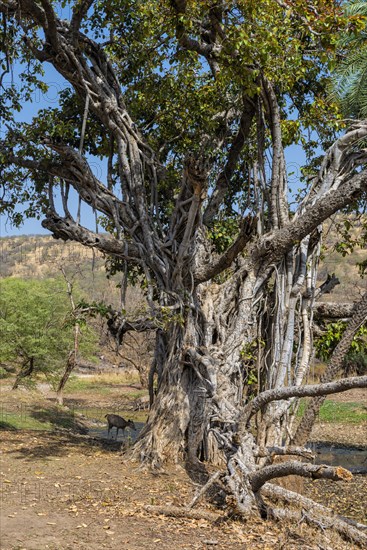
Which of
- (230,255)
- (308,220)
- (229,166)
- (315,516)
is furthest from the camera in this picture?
(229,166)

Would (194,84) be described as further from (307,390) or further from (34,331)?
(34,331)

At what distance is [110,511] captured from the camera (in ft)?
23.4

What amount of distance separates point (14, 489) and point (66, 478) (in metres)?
0.88

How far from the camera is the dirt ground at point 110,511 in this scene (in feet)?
20.2

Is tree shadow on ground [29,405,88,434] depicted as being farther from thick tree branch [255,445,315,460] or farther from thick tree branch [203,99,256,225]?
thick tree branch [255,445,315,460]

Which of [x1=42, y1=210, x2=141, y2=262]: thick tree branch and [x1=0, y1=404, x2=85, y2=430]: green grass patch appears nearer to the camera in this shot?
[x1=42, y1=210, x2=141, y2=262]: thick tree branch

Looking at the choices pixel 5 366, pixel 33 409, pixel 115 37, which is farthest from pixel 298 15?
pixel 5 366

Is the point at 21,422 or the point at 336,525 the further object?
the point at 21,422

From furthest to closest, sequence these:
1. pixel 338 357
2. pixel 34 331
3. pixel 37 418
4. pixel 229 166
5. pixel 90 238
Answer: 1. pixel 34 331
2. pixel 37 418
3. pixel 229 166
4. pixel 90 238
5. pixel 338 357

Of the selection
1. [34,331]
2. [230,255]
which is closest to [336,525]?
[230,255]

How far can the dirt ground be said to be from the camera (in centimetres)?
616

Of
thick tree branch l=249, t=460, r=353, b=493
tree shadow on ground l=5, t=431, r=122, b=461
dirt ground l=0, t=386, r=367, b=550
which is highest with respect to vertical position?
thick tree branch l=249, t=460, r=353, b=493

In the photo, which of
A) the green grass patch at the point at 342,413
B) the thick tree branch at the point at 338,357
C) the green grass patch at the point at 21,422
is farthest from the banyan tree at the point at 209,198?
the green grass patch at the point at 342,413

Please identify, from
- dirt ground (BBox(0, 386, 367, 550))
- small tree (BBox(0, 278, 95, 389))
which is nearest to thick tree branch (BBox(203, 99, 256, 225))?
dirt ground (BBox(0, 386, 367, 550))
